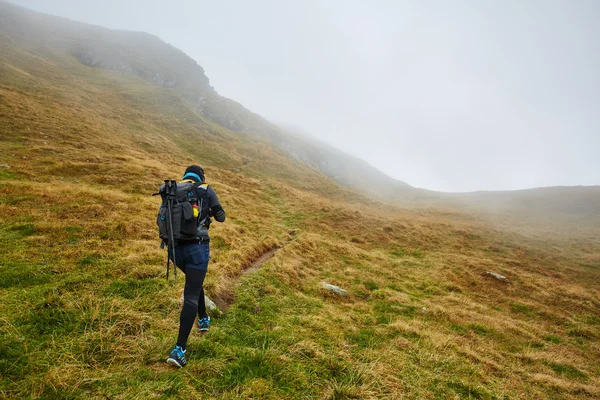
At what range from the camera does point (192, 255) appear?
4.73 metres

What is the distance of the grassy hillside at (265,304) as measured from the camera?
425cm

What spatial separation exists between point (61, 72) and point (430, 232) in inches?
2666

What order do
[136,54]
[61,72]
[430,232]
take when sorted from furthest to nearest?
[136,54]
[61,72]
[430,232]

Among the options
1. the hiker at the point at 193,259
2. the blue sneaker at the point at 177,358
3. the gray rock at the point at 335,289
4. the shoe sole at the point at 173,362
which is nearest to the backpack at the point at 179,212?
the hiker at the point at 193,259

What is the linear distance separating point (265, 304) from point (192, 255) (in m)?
3.76

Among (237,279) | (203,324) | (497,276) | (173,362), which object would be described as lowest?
(237,279)

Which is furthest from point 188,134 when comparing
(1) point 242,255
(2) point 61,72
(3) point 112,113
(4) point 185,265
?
(4) point 185,265

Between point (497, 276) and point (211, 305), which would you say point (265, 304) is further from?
point (497, 276)

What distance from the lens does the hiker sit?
4.36 m

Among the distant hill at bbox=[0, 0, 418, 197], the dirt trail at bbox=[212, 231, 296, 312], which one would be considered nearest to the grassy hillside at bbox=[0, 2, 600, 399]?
the dirt trail at bbox=[212, 231, 296, 312]

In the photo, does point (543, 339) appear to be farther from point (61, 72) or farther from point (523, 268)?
point (61, 72)

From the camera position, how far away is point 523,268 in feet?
56.3

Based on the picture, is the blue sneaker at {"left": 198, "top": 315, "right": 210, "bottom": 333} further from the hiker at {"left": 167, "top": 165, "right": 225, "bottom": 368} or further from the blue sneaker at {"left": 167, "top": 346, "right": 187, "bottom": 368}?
the blue sneaker at {"left": 167, "top": 346, "right": 187, "bottom": 368}

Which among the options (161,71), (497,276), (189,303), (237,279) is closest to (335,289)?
(237,279)
